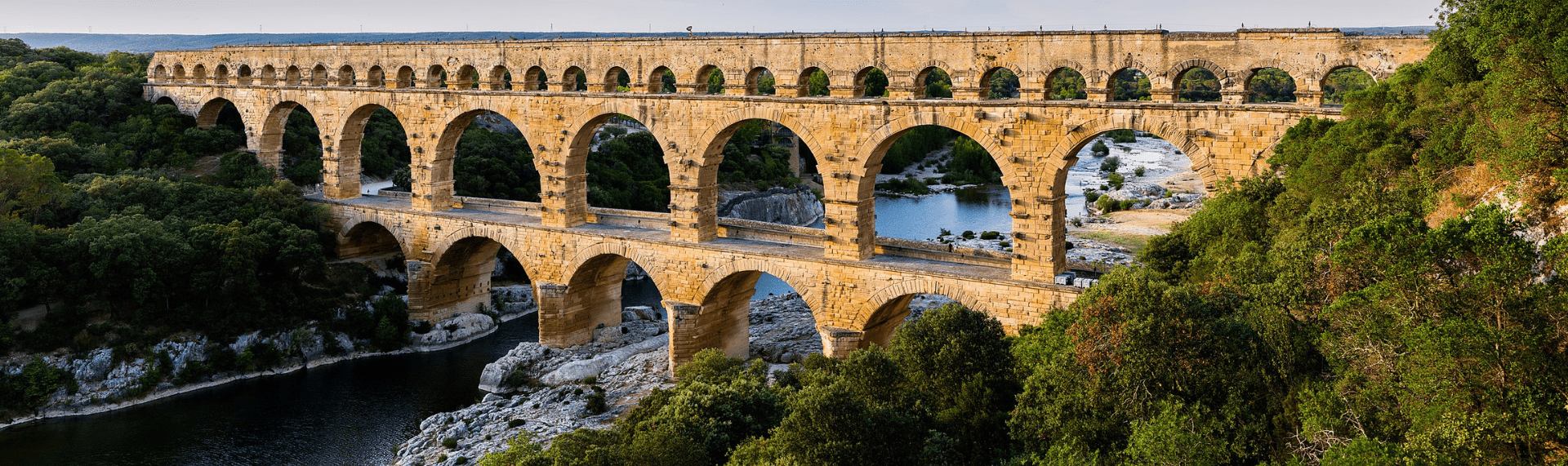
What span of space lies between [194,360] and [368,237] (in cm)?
738

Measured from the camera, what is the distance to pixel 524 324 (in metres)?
34.0

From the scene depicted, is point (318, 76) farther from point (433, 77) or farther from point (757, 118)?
point (757, 118)

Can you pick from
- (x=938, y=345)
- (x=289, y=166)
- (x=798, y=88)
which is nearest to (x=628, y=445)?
(x=938, y=345)

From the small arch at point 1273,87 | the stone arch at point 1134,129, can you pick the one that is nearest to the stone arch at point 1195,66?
the stone arch at point 1134,129

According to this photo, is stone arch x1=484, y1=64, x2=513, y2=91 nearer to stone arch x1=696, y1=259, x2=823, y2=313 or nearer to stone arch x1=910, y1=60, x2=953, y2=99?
stone arch x1=696, y1=259, x2=823, y2=313

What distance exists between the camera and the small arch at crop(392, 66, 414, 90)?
33125 millimetres

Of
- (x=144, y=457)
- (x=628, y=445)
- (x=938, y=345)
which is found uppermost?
(x=938, y=345)

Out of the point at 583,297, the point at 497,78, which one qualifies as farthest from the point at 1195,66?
the point at 497,78

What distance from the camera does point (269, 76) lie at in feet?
128

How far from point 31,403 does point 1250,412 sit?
25260 mm

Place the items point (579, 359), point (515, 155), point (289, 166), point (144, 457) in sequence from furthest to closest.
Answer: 1. point (515, 155)
2. point (289, 166)
3. point (579, 359)
4. point (144, 457)

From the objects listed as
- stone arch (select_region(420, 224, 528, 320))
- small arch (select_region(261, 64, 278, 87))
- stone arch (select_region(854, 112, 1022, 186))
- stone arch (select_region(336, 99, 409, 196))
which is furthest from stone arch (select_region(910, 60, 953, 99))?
small arch (select_region(261, 64, 278, 87))

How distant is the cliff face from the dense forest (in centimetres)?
2859

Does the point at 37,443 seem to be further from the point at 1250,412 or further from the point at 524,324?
the point at 1250,412
